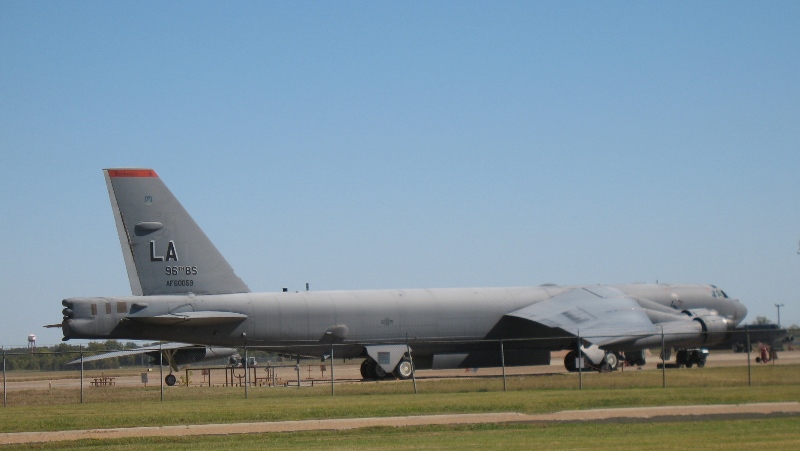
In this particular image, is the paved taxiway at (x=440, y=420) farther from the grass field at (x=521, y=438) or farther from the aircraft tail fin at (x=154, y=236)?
the aircraft tail fin at (x=154, y=236)

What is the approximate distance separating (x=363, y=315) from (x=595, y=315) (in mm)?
9314

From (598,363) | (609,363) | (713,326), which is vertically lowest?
(609,363)

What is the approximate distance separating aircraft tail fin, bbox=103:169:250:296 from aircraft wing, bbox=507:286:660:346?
42.7ft

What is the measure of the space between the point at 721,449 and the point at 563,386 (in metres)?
15.3

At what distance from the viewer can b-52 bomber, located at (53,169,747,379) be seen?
3791cm

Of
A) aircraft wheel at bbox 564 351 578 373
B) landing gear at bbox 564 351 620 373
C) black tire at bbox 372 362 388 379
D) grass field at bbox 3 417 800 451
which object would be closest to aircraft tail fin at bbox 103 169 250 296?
black tire at bbox 372 362 388 379

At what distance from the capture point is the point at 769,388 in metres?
25.9

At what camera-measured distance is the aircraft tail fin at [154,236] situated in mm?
38031

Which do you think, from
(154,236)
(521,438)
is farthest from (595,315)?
(521,438)

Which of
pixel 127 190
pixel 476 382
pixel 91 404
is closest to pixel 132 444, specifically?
pixel 91 404

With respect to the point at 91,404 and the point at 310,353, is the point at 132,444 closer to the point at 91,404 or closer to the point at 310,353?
the point at 91,404

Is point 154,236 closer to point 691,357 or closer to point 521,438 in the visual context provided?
point 691,357

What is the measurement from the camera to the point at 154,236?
38250 millimetres

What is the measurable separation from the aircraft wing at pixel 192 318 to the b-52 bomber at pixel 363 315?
4 cm
